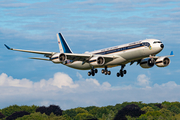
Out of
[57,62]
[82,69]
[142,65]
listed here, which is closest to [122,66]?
[142,65]

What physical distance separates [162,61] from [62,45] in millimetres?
36894

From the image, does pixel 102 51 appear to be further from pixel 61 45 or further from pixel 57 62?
pixel 61 45

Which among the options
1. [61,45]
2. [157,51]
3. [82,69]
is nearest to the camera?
[157,51]

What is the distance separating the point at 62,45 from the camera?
10525cm

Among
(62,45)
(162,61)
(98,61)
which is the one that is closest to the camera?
(98,61)

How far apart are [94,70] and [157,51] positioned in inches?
819

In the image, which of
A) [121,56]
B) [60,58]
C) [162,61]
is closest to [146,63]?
[162,61]

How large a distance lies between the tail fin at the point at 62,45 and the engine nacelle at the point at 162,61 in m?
32.1

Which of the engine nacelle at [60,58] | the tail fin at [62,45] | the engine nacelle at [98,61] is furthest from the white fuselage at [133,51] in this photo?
the tail fin at [62,45]

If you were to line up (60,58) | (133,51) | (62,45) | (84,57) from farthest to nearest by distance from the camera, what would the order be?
(62,45)
(84,57)
(60,58)
(133,51)

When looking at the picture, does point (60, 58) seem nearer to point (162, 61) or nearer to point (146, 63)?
point (146, 63)

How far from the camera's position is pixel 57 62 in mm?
78562

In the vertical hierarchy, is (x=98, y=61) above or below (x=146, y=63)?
below

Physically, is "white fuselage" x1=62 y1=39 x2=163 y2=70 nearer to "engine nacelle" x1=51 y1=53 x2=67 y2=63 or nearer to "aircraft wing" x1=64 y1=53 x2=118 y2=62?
"aircraft wing" x1=64 y1=53 x2=118 y2=62
